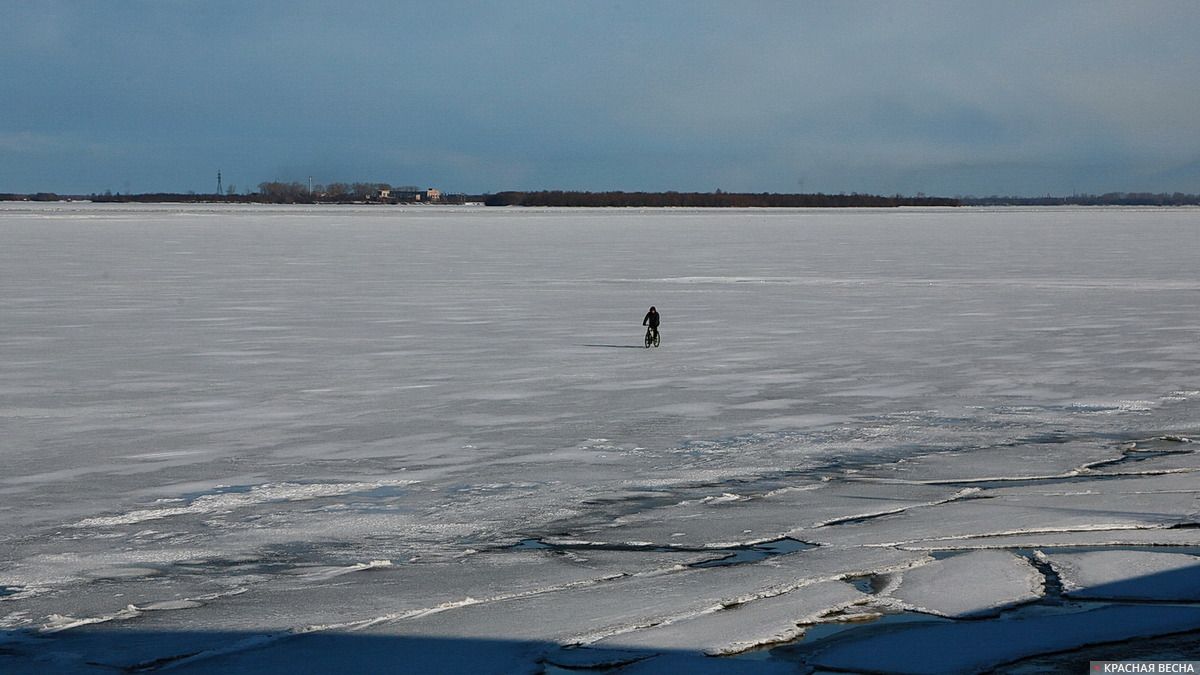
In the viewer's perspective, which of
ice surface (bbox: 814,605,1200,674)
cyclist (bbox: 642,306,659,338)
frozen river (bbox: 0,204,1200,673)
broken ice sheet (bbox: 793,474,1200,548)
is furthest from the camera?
cyclist (bbox: 642,306,659,338)

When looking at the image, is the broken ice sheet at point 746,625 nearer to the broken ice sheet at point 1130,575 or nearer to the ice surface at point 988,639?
the ice surface at point 988,639

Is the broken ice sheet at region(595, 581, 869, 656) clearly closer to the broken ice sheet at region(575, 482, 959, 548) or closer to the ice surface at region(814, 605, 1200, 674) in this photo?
the ice surface at region(814, 605, 1200, 674)

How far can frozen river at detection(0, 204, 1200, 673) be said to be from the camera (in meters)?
4.50

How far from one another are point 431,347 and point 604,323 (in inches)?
120

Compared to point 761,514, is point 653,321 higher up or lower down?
higher up

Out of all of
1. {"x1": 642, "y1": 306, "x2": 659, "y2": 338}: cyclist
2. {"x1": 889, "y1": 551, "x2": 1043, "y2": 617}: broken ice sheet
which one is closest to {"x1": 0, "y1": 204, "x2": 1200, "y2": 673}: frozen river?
{"x1": 889, "y1": 551, "x2": 1043, "y2": 617}: broken ice sheet

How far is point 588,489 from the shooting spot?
6.82m

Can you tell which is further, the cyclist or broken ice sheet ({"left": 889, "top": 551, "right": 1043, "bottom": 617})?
the cyclist

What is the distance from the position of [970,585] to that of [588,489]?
7.56ft

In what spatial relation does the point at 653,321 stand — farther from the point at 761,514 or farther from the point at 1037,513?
the point at 1037,513

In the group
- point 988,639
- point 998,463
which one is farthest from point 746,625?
point 998,463

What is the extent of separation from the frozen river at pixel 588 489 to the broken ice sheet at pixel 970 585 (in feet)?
0.05

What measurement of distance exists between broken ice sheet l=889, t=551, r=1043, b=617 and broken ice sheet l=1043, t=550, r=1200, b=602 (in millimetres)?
145

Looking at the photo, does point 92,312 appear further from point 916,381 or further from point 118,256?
point 118,256
